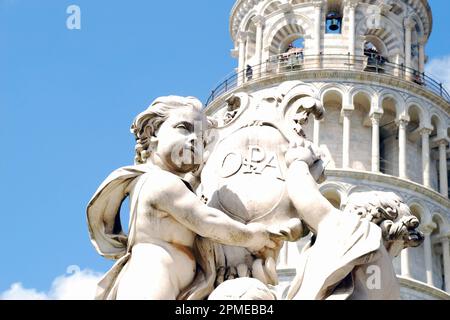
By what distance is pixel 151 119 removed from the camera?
5.41m

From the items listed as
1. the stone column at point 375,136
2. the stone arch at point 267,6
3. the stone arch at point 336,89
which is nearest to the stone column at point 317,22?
the stone arch at point 267,6

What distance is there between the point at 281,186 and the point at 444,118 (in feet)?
141

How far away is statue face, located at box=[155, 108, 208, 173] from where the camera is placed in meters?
5.30

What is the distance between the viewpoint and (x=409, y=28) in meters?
50.0

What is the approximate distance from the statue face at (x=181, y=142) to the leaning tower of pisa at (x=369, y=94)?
36.2m

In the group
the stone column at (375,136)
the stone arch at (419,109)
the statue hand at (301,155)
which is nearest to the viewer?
the statue hand at (301,155)

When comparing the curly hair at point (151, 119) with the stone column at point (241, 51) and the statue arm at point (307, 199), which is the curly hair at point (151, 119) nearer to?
the statue arm at point (307, 199)

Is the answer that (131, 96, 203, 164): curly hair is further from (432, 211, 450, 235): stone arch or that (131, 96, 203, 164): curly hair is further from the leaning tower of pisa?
(432, 211, 450, 235): stone arch

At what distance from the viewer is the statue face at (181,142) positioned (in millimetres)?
5305

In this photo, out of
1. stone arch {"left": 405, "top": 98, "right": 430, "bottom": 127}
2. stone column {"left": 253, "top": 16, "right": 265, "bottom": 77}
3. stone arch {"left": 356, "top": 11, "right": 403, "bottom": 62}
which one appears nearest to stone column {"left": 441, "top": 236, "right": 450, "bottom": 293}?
stone arch {"left": 405, "top": 98, "right": 430, "bottom": 127}
